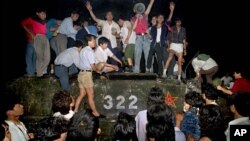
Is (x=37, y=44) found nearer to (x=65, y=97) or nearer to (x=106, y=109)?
(x=106, y=109)

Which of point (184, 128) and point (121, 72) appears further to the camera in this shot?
point (121, 72)

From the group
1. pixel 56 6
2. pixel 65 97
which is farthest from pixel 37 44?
pixel 65 97

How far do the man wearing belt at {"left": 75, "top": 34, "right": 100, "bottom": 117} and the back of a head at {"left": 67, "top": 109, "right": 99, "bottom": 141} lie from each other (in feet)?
14.7

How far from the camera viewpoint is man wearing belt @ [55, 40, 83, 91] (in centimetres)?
870

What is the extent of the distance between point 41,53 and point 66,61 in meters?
1.33

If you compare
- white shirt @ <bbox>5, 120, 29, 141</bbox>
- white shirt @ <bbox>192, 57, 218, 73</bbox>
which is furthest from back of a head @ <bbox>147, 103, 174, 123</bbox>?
white shirt @ <bbox>192, 57, 218, 73</bbox>

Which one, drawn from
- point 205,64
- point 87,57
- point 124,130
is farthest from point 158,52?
point 124,130

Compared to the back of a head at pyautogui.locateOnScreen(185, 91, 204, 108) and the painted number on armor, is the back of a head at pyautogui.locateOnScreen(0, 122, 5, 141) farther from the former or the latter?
the painted number on armor

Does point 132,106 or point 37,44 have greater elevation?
point 37,44

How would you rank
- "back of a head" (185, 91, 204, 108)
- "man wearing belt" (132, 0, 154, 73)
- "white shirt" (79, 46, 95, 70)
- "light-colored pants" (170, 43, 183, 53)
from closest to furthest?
"back of a head" (185, 91, 204, 108) < "white shirt" (79, 46, 95, 70) < "light-colored pants" (170, 43, 183, 53) < "man wearing belt" (132, 0, 154, 73)

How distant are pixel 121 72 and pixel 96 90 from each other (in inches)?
44.9

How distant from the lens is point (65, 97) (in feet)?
17.1

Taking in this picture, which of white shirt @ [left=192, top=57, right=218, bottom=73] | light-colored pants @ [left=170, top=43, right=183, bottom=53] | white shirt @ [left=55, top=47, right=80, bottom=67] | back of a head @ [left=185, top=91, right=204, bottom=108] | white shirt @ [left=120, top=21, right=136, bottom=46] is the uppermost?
white shirt @ [left=120, top=21, right=136, bottom=46]

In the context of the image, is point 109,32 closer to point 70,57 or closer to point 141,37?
point 141,37
